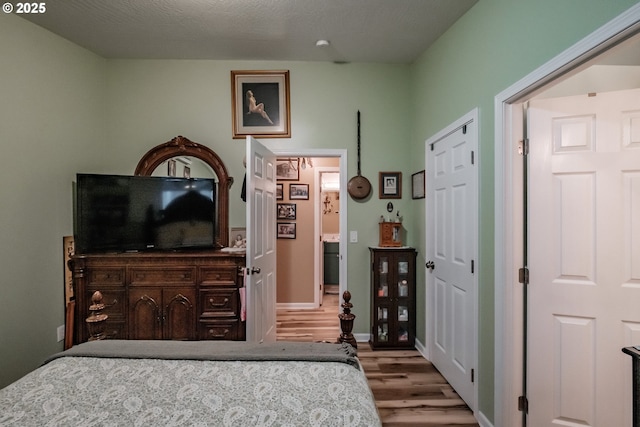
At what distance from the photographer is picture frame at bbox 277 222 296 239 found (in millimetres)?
4719

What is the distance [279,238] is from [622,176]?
386 centimetres

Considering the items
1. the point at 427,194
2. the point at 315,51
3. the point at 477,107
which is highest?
the point at 315,51

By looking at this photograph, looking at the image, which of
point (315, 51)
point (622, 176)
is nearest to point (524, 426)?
point (622, 176)

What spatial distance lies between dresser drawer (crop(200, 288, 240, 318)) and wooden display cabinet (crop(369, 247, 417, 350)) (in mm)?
1413

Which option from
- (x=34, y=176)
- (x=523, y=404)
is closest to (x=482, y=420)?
(x=523, y=404)

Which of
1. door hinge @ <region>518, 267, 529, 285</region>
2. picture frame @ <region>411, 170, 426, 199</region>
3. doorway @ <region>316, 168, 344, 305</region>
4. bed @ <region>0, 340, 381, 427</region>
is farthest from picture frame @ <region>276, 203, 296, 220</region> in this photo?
door hinge @ <region>518, 267, 529, 285</region>

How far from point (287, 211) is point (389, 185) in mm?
1857

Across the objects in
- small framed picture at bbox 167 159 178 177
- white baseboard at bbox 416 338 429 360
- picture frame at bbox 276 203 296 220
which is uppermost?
small framed picture at bbox 167 159 178 177

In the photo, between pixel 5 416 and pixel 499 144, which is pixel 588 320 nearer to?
pixel 499 144

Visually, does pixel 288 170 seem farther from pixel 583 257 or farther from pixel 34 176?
pixel 583 257

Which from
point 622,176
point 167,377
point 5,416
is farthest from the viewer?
point 622,176

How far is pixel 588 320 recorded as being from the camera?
170 centimetres

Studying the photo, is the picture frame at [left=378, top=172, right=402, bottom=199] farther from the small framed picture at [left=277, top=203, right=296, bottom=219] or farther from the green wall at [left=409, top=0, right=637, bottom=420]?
the small framed picture at [left=277, top=203, right=296, bottom=219]

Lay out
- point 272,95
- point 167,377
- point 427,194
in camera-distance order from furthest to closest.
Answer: point 272,95 < point 427,194 < point 167,377
